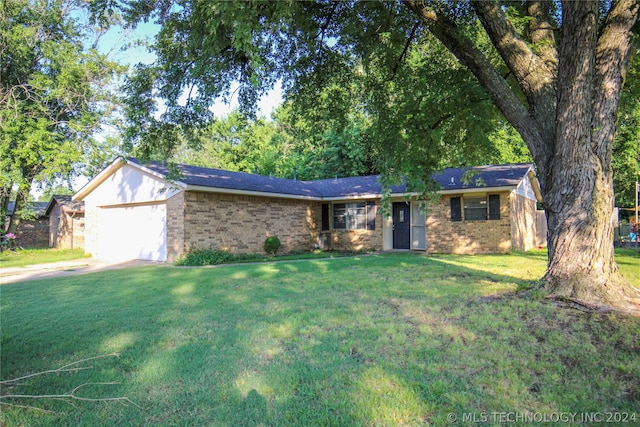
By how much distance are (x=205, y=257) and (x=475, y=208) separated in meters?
10.0

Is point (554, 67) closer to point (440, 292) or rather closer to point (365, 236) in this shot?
point (440, 292)

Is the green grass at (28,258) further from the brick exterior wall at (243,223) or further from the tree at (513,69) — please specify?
the tree at (513,69)

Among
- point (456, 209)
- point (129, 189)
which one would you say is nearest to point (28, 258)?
point (129, 189)

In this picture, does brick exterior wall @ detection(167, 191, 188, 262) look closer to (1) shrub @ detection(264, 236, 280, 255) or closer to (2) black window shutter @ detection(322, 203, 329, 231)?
(1) shrub @ detection(264, 236, 280, 255)

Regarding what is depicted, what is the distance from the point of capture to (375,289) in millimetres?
7102

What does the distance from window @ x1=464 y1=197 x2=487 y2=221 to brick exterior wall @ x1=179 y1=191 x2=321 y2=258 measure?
264 inches

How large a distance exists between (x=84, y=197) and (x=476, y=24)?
1704cm

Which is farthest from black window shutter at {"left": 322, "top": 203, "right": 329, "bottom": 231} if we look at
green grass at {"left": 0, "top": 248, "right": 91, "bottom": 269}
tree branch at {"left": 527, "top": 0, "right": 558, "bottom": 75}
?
tree branch at {"left": 527, "top": 0, "right": 558, "bottom": 75}

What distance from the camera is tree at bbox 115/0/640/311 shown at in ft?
17.5

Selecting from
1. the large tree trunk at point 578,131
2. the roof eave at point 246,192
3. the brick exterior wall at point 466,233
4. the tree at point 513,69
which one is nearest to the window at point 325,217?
the roof eave at point 246,192

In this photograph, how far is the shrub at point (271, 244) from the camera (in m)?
14.5

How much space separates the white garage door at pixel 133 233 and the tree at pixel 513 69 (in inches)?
266

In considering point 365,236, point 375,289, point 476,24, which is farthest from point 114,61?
point 375,289

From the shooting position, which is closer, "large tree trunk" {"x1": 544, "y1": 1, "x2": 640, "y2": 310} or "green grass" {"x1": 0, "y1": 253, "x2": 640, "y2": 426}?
"green grass" {"x1": 0, "y1": 253, "x2": 640, "y2": 426}
